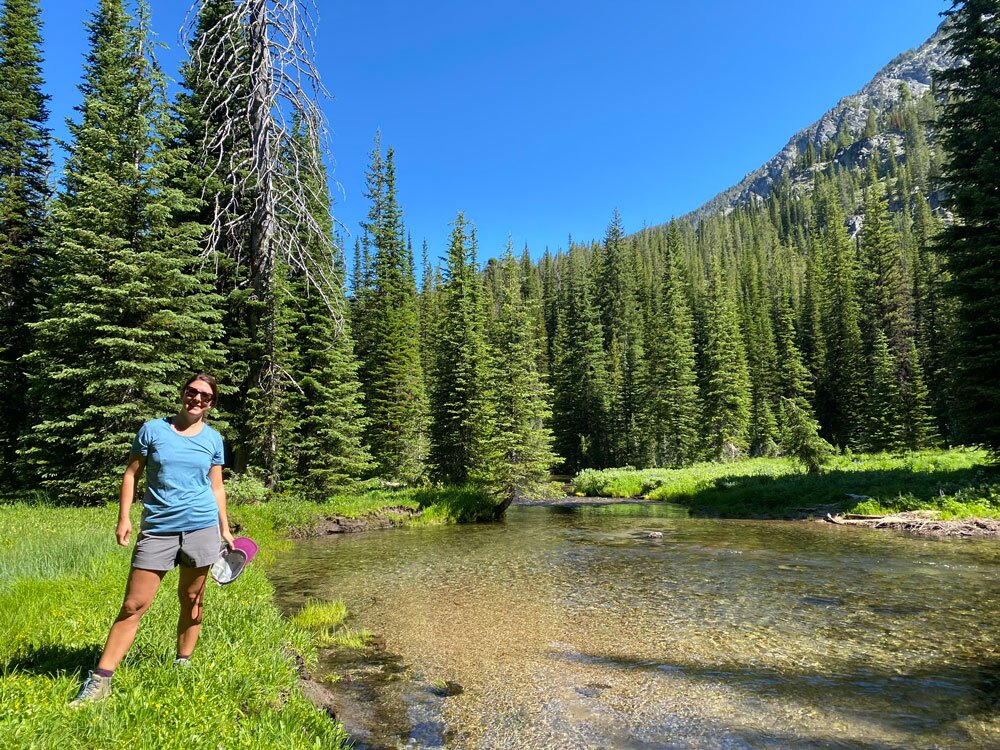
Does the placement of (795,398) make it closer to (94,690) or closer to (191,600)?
(191,600)

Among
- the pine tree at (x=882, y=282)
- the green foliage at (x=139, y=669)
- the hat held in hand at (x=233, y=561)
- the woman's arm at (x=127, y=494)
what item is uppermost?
the pine tree at (x=882, y=282)

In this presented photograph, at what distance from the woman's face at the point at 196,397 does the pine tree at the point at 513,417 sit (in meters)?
21.0

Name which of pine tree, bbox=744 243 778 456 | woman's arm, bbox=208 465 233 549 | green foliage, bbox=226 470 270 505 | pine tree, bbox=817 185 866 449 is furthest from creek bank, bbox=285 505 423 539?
pine tree, bbox=817 185 866 449

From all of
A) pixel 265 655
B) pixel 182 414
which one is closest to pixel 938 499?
pixel 265 655

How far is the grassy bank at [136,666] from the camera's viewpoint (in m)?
3.53

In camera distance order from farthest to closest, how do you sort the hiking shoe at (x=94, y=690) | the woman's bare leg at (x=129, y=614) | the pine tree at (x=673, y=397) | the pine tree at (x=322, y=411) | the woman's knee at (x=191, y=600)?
1. the pine tree at (x=673, y=397)
2. the pine tree at (x=322, y=411)
3. the woman's knee at (x=191, y=600)
4. the woman's bare leg at (x=129, y=614)
5. the hiking shoe at (x=94, y=690)

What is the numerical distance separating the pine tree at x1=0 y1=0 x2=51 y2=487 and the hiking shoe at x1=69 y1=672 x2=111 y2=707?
24156mm

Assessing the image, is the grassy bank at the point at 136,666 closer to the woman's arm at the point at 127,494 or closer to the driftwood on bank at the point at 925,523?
the woman's arm at the point at 127,494

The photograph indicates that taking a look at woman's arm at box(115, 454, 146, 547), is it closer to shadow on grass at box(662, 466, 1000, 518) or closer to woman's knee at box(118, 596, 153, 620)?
woman's knee at box(118, 596, 153, 620)

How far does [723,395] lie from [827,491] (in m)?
29.7

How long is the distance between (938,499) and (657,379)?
3423 cm

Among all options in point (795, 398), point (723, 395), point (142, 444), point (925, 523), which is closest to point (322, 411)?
point (142, 444)

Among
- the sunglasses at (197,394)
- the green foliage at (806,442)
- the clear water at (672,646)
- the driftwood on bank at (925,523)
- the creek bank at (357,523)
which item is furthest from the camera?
the green foliage at (806,442)

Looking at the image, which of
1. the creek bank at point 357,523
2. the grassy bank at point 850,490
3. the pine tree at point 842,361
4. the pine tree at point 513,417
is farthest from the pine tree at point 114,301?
the pine tree at point 842,361
